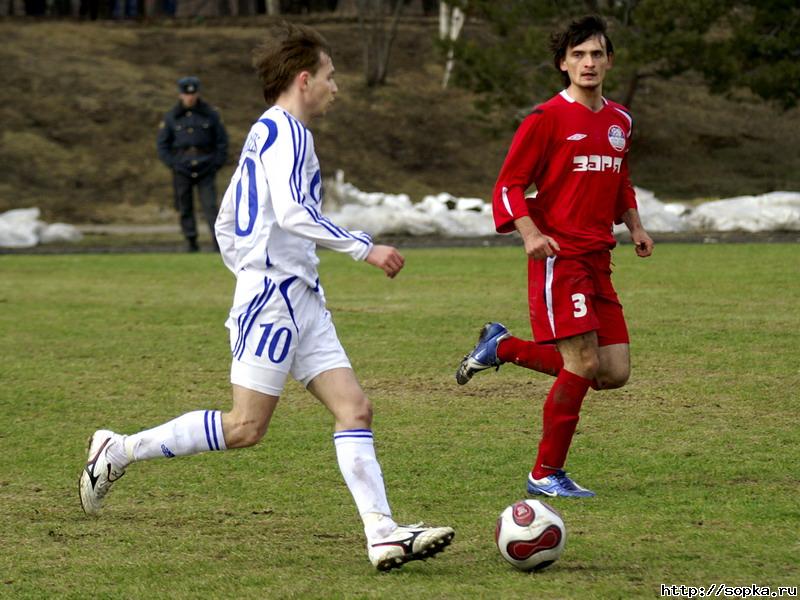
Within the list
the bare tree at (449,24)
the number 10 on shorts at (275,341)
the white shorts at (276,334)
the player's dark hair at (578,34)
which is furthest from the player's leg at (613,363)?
the bare tree at (449,24)

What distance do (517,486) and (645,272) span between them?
10193mm

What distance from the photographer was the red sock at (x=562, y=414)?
6492mm

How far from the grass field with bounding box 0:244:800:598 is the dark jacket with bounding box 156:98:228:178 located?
676cm

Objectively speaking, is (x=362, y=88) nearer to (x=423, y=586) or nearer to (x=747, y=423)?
(x=747, y=423)

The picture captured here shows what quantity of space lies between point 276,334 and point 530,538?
116 centimetres

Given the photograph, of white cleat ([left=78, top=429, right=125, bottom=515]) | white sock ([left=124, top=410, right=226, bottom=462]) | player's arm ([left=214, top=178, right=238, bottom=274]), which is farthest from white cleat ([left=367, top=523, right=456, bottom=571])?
white cleat ([left=78, top=429, right=125, bottom=515])

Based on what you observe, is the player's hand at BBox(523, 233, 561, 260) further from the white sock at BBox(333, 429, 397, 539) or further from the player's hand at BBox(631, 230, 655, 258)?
the white sock at BBox(333, 429, 397, 539)

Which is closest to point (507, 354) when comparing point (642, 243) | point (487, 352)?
point (487, 352)

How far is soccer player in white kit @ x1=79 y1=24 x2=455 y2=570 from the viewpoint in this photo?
206 inches

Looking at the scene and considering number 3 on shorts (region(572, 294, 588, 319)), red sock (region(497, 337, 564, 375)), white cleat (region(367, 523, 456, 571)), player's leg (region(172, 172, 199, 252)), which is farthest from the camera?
player's leg (region(172, 172, 199, 252))

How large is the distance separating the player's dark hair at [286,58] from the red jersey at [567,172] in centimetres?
126

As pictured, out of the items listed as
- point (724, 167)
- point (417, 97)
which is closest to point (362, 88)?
point (417, 97)

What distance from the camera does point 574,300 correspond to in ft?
21.2

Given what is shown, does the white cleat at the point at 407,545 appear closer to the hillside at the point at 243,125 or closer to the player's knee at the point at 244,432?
the player's knee at the point at 244,432
